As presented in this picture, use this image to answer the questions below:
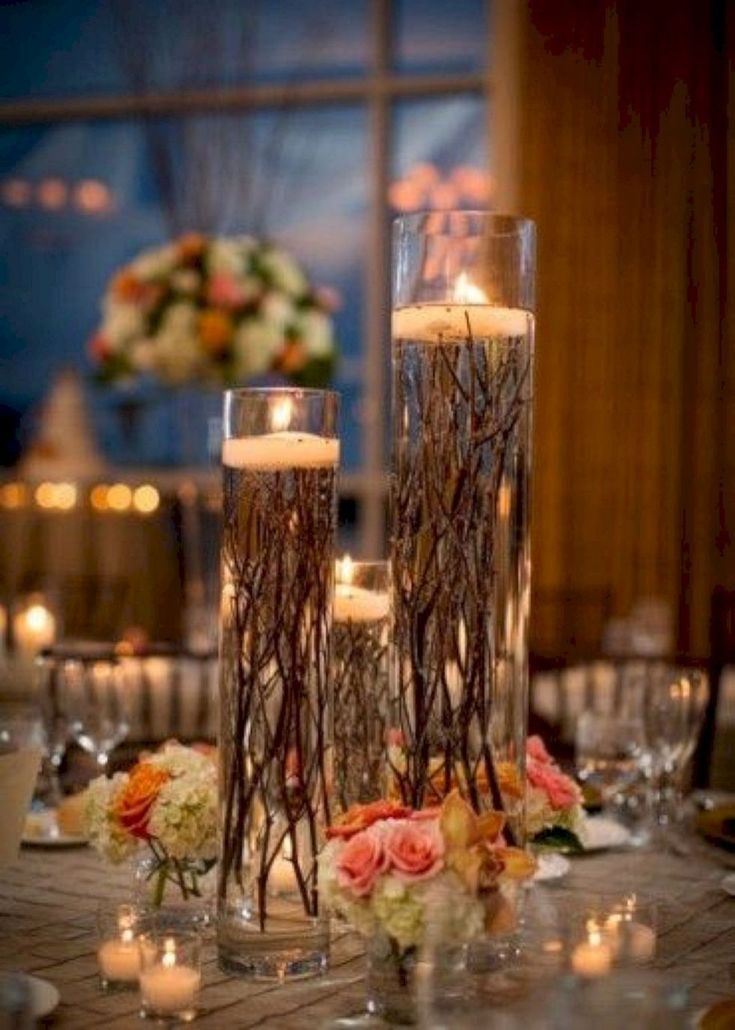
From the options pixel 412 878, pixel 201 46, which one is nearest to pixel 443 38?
pixel 201 46

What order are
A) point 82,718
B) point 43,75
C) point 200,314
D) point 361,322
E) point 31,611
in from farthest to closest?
point 43,75, point 361,322, point 200,314, point 31,611, point 82,718

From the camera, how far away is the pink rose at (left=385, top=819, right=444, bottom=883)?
142 centimetres

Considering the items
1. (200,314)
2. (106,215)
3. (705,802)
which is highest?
(106,215)

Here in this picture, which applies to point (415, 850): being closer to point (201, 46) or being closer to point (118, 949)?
point (118, 949)

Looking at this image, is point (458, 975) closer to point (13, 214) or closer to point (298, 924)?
point (298, 924)

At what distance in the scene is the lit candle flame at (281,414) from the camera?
164cm

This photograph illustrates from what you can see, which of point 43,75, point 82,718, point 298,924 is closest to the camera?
point 298,924

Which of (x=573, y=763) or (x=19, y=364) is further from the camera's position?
(x=19, y=364)

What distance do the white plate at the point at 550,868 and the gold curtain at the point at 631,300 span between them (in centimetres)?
457

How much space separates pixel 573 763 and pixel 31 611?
2061 millimetres

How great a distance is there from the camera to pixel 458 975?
56.0 inches

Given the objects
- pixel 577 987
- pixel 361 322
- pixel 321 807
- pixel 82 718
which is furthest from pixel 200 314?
pixel 577 987

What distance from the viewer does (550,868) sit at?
2055 millimetres

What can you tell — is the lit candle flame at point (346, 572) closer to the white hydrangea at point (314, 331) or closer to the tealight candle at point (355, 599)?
the tealight candle at point (355, 599)
